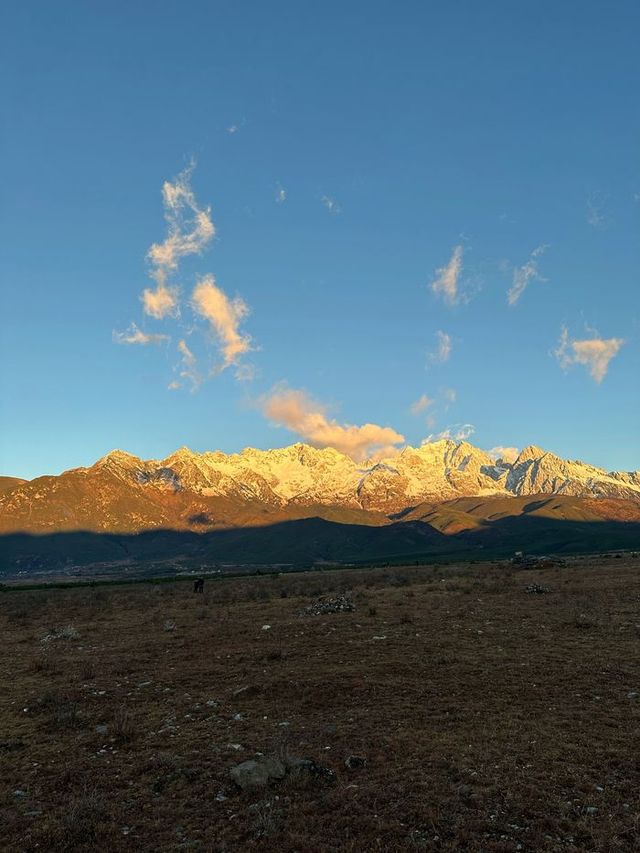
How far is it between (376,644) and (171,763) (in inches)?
521

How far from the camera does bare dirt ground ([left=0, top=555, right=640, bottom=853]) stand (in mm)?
9852

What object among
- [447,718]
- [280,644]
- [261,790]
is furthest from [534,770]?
[280,644]

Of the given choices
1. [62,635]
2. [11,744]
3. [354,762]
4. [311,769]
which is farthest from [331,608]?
[311,769]

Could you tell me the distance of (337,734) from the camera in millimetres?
14328

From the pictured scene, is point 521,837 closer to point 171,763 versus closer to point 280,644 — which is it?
point 171,763

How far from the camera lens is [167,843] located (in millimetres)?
9609

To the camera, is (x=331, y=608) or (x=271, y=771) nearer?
(x=271, y=771)

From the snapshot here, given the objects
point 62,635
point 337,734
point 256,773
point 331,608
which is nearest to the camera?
point 256,773

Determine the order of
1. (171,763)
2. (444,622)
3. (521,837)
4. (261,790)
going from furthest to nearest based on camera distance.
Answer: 1. (444,622)
2. (171,763)
3. (261,790)
4. (521,837)

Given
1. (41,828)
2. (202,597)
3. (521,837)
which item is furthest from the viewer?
(202,597)

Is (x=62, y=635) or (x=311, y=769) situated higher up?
(x=311, y=769)

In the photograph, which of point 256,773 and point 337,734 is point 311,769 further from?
point 337,734

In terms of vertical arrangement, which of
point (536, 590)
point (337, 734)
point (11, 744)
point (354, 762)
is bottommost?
point (536, 590)

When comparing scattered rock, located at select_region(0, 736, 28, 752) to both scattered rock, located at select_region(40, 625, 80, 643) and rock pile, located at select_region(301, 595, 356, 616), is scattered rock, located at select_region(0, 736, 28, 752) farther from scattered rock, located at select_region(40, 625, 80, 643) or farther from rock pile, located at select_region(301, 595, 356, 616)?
rock pile, located at select_region(301, 595, 356, 616)
